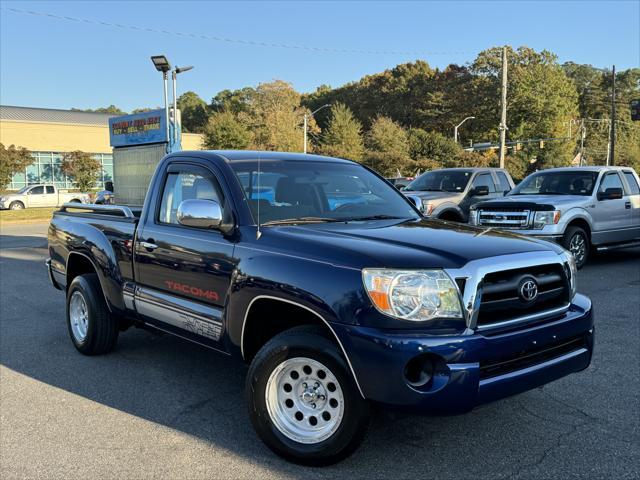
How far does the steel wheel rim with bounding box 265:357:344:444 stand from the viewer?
321 centimetres

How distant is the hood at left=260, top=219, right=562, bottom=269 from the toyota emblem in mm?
192

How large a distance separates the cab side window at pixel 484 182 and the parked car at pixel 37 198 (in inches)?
1016

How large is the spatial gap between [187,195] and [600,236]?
8.44 metres

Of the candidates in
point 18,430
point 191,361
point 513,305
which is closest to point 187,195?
point 191,361

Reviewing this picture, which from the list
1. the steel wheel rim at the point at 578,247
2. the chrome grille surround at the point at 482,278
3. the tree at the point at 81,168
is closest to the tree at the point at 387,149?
the tree at the point at 81,168

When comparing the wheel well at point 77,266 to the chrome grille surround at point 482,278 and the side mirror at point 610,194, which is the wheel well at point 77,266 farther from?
the side mirror at point 610,194

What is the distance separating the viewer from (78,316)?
5617 millimetres

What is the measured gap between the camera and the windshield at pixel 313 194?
4.01 m

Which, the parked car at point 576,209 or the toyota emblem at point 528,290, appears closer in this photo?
the toyota emblem at point 528,290

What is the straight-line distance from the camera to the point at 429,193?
12805 mm

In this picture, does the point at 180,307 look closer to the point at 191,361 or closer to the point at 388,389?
the point at 191,361

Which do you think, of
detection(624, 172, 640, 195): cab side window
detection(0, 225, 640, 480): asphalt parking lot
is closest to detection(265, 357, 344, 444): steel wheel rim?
detection(0, 225, 640, 480): asphalt parking lot

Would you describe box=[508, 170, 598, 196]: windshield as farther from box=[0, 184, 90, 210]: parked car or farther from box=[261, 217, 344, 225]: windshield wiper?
box=[0, 184, 90, 210]: parked car

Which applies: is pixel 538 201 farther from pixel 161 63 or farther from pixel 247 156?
pixel 161 63
